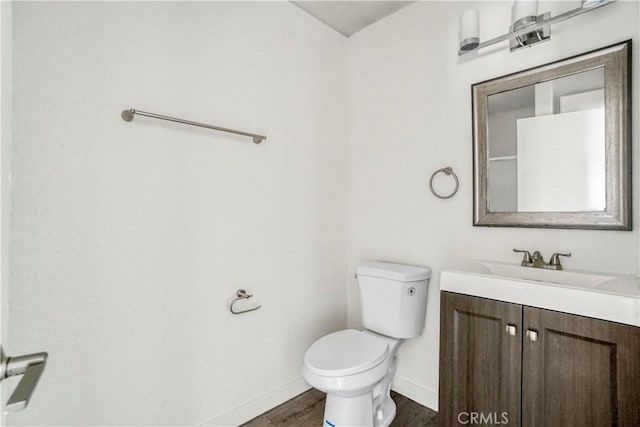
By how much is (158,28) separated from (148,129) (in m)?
0.46

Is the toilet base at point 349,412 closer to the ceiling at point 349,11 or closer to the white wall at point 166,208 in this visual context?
the white wall at point 166,208

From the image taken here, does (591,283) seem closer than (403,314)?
Yes

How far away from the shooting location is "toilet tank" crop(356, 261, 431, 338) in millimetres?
1714

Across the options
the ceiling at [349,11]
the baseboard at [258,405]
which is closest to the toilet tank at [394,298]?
the baseboard at [258,405]

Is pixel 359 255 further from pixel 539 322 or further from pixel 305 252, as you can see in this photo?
pixel 539 322

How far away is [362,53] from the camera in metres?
2.20

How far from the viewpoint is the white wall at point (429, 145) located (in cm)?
136

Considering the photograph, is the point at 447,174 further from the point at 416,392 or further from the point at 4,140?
the point at 4,140

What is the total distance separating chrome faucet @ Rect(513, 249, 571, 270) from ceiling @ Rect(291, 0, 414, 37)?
1595mm

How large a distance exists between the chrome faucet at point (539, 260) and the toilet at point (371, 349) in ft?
1.62

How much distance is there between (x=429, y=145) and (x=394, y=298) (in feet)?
2.93

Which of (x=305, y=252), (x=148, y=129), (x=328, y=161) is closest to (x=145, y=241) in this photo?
(x=148, y=129)

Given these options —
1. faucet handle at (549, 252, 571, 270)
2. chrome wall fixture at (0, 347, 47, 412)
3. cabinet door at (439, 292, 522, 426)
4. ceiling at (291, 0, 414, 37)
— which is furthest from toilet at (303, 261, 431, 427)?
ceiling at (291, 0, 414, 37)

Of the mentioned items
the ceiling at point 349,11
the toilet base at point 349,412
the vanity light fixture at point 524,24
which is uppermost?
the ceiling at point 349,11
